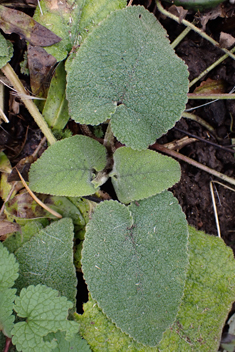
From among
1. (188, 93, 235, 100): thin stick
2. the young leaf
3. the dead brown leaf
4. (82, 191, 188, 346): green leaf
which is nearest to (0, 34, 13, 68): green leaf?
the dead brown leaf

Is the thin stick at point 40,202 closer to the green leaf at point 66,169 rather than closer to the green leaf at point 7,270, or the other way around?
the green leaf at point 66,169

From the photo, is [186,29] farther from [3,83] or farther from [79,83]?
[3,83]

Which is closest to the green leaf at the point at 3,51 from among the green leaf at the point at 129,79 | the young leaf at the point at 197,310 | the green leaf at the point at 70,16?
the green leaf at the point at 70,16

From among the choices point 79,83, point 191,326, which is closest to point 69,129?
point 79,83

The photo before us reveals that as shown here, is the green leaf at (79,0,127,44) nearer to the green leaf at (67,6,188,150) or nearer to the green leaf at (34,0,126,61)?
the green leaf at (34,0,126,61)

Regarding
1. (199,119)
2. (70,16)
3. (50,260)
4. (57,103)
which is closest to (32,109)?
(57,103)

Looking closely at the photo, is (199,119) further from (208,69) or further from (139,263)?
(139,263)
